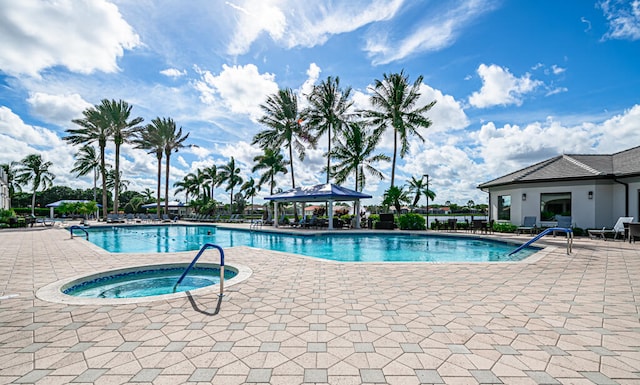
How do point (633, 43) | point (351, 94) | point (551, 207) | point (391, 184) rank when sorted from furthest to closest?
point (351, 94) → point (391, 184) → point (551, 207) → point (633, 43)

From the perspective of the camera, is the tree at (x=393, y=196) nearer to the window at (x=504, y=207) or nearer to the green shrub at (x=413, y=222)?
the green shrub at (x=413, y=222)

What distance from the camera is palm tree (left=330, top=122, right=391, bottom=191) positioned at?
69.6ft

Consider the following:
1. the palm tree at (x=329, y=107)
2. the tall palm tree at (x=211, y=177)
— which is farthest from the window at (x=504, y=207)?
the tall palm tree at (x=211, y=177)

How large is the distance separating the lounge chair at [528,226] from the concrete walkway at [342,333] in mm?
9604

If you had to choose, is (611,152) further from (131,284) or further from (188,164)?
(188,164)

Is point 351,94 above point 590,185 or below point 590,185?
above

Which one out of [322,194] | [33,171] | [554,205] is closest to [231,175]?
[322,194]

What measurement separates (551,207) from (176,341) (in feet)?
56.1

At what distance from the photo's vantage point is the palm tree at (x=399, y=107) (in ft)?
63.4

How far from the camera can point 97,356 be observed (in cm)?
246

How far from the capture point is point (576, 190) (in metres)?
13.4

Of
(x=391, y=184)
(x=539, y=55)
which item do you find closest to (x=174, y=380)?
(x=539, y=55)

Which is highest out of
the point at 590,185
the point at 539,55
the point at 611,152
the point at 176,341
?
the point at 539,55

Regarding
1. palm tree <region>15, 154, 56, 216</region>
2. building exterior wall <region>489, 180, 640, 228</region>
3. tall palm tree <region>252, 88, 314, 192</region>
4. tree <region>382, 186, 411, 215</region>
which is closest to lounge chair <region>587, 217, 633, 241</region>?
building exterior wall <region>489, 180, 640, 228</region>
